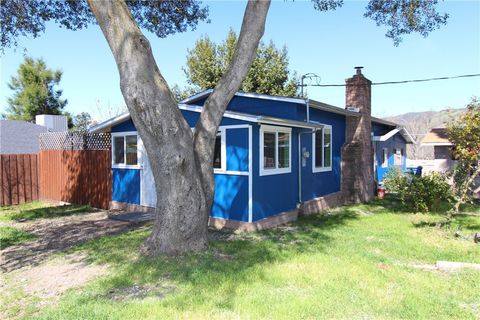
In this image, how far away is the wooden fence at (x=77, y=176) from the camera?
1216cm

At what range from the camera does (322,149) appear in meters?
12.4

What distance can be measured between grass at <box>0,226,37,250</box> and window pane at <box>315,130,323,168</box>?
8.26m

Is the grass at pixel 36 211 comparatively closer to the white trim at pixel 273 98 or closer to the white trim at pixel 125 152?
the white trim at pixel 125 152

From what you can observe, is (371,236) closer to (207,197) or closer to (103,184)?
(207,197)

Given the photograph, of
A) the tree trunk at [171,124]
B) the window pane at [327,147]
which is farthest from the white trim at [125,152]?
the window pane at [327,147]

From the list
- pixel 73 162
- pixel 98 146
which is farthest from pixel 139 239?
pixel 73 162

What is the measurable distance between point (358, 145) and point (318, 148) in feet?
6.81

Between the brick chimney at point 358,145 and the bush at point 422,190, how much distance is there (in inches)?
87.6

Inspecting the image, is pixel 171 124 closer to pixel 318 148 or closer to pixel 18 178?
pixel 318 148

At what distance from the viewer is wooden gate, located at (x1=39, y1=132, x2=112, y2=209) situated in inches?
480

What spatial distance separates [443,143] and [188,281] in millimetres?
15075

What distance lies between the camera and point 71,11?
417 inches

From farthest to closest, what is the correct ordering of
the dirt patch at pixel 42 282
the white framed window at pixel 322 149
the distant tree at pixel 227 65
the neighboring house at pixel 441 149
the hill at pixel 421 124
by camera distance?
the hill at pixel 421 124 → the distant tree at pixel 227 65 → the neighboring house at pixel 441 149 → the white framed window at pixel 322 149 → the dirt patch at pixel 42 282

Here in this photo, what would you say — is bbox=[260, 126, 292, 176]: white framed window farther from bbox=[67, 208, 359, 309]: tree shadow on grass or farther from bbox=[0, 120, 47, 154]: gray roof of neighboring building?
bbox=[0, 120, 47, 154]: gray roof of neighboring building
